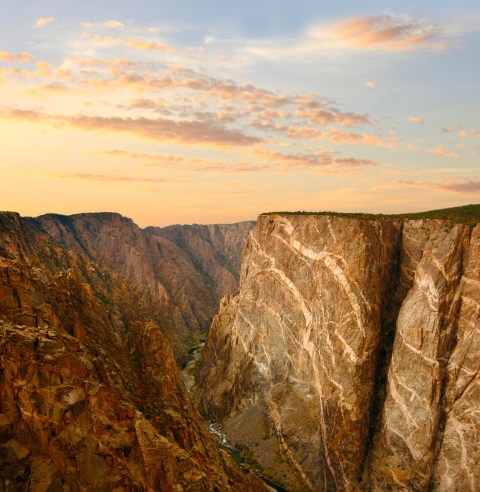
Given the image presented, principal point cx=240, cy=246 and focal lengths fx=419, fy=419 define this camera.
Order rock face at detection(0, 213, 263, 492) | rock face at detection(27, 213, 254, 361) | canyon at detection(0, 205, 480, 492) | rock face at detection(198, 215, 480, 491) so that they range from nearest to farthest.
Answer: rock face at detection(0, 213, 263, 492)
canyon at detection(0, 205, 480, 492)
rock face at detection(198, 215, 480, 491)
rock face at detection(27, 213, 254, 361)

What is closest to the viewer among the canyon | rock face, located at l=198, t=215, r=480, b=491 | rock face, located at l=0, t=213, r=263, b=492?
rock face, located at l=0, t=213, r=263, b=492

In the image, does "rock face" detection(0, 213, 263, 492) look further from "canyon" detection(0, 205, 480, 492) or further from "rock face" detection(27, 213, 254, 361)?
"rock face" detection(27, 213, 254, 361)

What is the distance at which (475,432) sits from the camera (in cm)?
3772

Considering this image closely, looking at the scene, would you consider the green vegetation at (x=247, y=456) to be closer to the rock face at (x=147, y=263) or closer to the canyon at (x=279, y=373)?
the canyon at (x=279, y=373)

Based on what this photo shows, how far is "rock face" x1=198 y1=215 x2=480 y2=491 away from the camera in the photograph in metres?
40.3

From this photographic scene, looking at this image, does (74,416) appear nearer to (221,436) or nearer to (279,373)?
(279,373)

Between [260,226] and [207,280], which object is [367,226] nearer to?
[260,226]

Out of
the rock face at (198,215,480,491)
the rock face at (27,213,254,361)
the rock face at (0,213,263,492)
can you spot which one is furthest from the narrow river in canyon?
the rock face at (0,213,263,492)

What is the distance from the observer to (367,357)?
46.7 m

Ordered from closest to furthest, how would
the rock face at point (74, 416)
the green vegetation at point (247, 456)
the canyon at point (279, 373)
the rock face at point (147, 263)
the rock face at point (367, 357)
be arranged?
1. the rock face at point (74, 416)
2. the canyon at point (279, 373)
3. the rock face at point (367, 357)
4. the green vegetation at point (247, 456)
5. the rock face at point (147, 263)

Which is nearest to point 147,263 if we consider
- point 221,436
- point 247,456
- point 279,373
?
point 221,436

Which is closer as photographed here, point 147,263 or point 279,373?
point 279,373

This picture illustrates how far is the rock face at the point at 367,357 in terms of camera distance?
4034 centimetres

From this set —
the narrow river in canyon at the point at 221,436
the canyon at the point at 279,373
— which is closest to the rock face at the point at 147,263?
the narrow river in canyon at the point at 221,436
